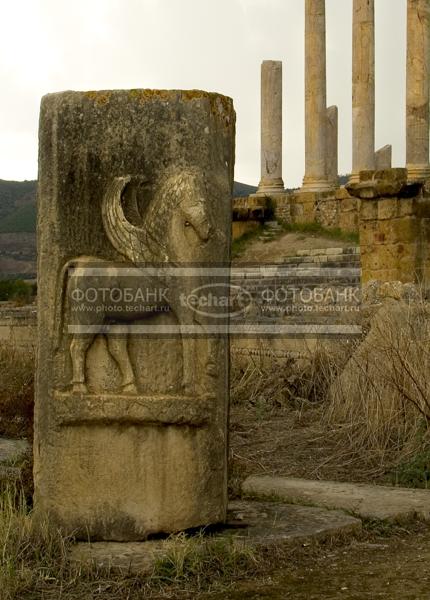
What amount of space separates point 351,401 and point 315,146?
22.5 metres

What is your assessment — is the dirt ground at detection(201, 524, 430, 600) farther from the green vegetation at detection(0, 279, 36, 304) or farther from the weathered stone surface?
the green vegetation at detection(0, 279, 36, 304)

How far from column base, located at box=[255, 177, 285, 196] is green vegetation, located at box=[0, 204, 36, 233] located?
35.3m

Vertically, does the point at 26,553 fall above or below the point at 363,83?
below

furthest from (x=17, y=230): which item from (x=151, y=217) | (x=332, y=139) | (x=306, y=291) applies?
(x=151, y=217)

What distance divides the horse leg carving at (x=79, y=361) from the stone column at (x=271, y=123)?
26.8 m

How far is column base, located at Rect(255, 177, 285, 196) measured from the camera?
101ft

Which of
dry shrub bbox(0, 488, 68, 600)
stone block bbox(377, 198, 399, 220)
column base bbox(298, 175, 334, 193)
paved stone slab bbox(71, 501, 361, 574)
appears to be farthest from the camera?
column base bbox(298, 175, 334, 193)

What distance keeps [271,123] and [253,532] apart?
89.9ft

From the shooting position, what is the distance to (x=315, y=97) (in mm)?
29250

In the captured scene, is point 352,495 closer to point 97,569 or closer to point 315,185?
point 97,569

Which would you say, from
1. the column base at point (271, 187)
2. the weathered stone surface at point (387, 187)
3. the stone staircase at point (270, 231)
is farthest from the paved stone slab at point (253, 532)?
the column base at point (271, 187)

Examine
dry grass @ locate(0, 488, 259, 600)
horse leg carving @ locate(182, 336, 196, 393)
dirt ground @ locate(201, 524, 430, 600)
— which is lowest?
dirt ground @ locate(201, 524, 430, 600)

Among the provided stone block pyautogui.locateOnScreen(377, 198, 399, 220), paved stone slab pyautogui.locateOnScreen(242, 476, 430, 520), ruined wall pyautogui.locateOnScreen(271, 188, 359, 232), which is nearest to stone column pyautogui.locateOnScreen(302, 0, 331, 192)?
ruined wall pyautogui.locateOnScreen(271, 188, 359, 232)

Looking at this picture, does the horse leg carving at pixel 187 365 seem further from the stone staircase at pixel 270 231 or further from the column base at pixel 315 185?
the column base at pixel 315 185
